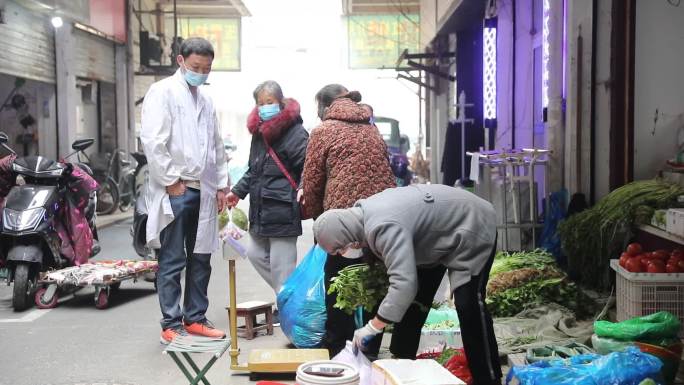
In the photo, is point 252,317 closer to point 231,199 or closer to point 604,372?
point 231,199

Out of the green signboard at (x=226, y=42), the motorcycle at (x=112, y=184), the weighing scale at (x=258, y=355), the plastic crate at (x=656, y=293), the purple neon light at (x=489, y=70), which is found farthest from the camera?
the green signboard at (x=226, y=42)

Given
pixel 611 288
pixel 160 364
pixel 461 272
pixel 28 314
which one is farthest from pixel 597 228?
pixel 28 314

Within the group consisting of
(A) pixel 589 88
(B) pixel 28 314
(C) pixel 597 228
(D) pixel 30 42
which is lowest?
(B) pixel 28 314

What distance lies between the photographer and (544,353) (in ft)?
17.4

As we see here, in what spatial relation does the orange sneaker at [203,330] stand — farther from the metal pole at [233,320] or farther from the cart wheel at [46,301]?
the cart wheel at [46,301]

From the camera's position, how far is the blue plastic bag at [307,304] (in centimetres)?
620

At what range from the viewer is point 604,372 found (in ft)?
14.5

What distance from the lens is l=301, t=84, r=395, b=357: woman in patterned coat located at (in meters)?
5.78

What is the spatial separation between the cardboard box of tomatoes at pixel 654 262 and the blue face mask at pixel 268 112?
3066 millimetres

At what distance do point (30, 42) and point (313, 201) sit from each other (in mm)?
11581

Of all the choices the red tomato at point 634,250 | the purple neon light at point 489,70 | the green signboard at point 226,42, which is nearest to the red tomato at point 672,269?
the red tomato at point 634,250

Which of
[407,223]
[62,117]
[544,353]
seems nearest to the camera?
[407,223]

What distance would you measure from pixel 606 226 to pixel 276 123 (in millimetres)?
2953

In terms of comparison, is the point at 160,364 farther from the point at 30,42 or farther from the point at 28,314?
the point at 30,42
